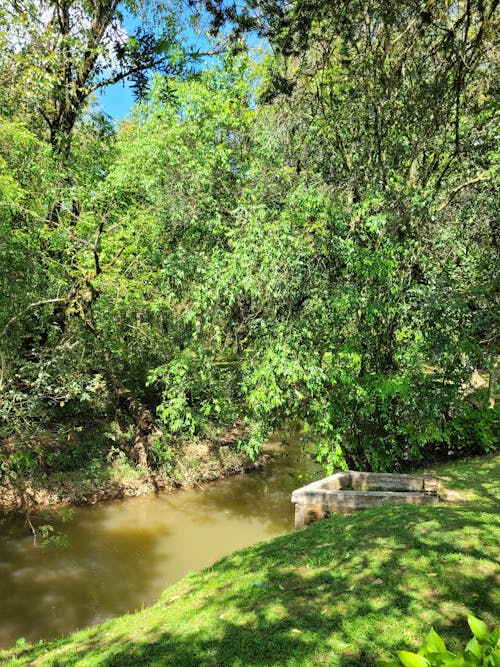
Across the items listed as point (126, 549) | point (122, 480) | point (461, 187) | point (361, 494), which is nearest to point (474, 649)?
point (361, 494)

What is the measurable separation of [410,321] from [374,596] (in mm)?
5127

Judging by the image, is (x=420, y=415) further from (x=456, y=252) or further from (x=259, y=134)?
(x=259, y=134)

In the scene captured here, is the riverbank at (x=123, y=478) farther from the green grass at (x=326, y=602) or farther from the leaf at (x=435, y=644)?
the leaf at (x=435, y=644)

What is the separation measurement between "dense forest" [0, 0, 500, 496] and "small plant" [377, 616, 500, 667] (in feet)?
17.9

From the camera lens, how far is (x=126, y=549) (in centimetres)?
951

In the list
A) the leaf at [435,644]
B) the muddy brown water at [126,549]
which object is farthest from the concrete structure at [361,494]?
the leaf at [435,644]

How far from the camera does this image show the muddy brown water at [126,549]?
24.6ft

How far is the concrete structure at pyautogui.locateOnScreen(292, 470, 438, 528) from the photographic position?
7227 millimetres

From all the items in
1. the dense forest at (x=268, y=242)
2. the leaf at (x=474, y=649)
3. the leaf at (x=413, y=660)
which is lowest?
the leaf at (x=413, y=660)

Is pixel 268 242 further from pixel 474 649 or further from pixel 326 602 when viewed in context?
pixel 474 649

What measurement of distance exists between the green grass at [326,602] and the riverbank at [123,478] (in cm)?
547

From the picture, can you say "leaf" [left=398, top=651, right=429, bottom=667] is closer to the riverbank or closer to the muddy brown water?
the muddy brown water

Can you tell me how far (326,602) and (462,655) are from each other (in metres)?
2.81

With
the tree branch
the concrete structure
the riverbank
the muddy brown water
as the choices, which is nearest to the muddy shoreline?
the riverbank
